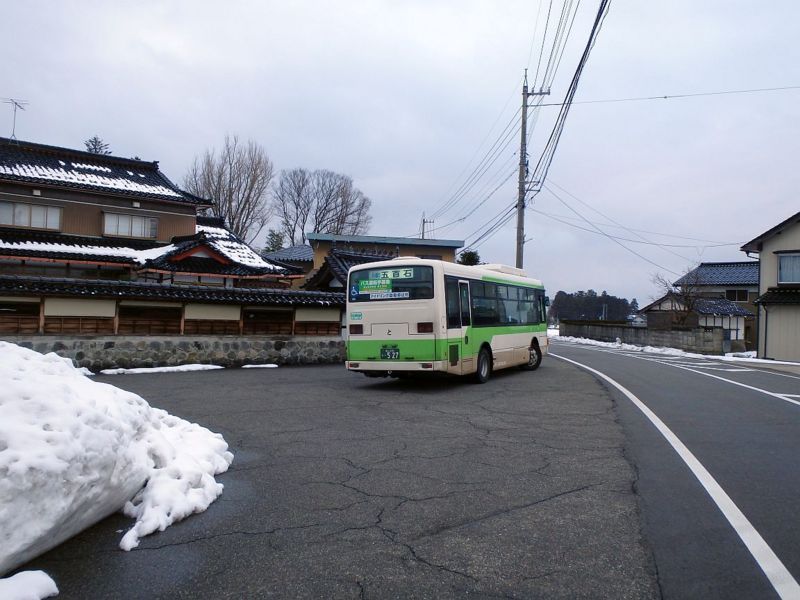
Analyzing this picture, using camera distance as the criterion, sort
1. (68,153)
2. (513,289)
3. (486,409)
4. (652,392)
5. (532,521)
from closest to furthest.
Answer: (532,521)
(486,409)
(652,392)
(513,289)
(68,153)

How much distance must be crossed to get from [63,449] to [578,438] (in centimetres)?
622

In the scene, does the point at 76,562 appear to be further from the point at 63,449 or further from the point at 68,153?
the point at 68,153

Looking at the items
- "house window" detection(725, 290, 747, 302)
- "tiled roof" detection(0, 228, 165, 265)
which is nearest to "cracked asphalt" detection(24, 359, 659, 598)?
"tiled roof" detection(0, 228, 165, 265)

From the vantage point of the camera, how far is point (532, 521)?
4734mm

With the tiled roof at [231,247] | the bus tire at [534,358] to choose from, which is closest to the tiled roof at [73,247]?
the tiled roof at [231,247]

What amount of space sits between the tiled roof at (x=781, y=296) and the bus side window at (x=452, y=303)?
25918 mm

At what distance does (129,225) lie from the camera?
91.3 ft

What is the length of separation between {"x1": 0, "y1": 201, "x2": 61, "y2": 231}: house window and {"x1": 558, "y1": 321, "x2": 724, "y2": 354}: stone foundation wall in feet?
108

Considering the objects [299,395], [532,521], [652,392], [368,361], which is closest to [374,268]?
[368,361]

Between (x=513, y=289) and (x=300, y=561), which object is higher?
(x=513, y=289)

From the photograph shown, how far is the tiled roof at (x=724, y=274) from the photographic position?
5207cm

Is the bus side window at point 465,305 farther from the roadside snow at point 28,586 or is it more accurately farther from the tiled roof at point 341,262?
the tiled roof at point 341,262

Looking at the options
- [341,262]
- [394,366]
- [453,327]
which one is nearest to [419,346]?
[394,366]

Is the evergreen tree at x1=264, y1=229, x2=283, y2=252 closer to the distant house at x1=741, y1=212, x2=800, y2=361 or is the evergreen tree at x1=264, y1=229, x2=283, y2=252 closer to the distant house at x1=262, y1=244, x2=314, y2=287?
the distant house at x1=262, y1=244, x2=314, y2=287
